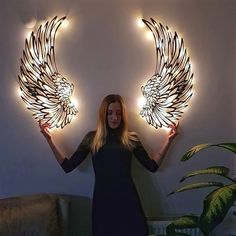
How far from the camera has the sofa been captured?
228 centimetres

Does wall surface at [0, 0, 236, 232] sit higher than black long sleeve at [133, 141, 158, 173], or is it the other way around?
wall surface at [0, 0, 236, 232]

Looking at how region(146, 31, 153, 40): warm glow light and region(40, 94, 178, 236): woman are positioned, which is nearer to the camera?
region(40, 94, 178, 236): woman

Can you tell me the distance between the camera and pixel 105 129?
8.18 feet

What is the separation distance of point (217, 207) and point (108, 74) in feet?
5.03

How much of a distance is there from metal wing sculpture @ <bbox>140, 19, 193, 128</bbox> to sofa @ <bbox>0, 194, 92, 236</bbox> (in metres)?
0.85

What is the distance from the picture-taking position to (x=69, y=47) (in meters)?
2.59

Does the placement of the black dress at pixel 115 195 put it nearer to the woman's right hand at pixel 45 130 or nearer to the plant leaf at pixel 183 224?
the woman's right hand at pixel 45 130

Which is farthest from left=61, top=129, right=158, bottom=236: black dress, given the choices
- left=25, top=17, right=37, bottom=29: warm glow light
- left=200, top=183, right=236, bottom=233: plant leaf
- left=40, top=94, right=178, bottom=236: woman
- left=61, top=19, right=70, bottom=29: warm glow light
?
left=200, top=183, right=236, bottom=233: plant leaf

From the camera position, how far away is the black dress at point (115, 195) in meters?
2.43

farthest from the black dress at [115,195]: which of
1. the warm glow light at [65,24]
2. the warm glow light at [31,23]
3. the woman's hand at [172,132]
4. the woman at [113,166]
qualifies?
the warm glow light at [31,23]

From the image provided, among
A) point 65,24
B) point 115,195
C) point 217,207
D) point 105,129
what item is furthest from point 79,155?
point 217,207

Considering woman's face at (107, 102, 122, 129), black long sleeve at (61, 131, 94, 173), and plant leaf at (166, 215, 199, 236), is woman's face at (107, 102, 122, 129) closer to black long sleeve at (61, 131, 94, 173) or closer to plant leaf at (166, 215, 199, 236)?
black long sleeve at (61, 131, 94, 173)

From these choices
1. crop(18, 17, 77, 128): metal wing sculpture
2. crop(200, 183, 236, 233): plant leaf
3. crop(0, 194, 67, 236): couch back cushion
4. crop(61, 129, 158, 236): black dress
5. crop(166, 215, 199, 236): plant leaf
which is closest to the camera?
crop(200, 183, 236, 233): plant leaf

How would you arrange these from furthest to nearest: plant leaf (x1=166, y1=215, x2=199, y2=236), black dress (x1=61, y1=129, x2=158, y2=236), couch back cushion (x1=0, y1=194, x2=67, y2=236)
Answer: black dress (x1=61, y1=129, x2=158, y2=236)
couch back cushion (x1=0, y1=194, x2=67, y2=236)
plant leaf (x1=166, y1=215, x2=199, y2=236)
